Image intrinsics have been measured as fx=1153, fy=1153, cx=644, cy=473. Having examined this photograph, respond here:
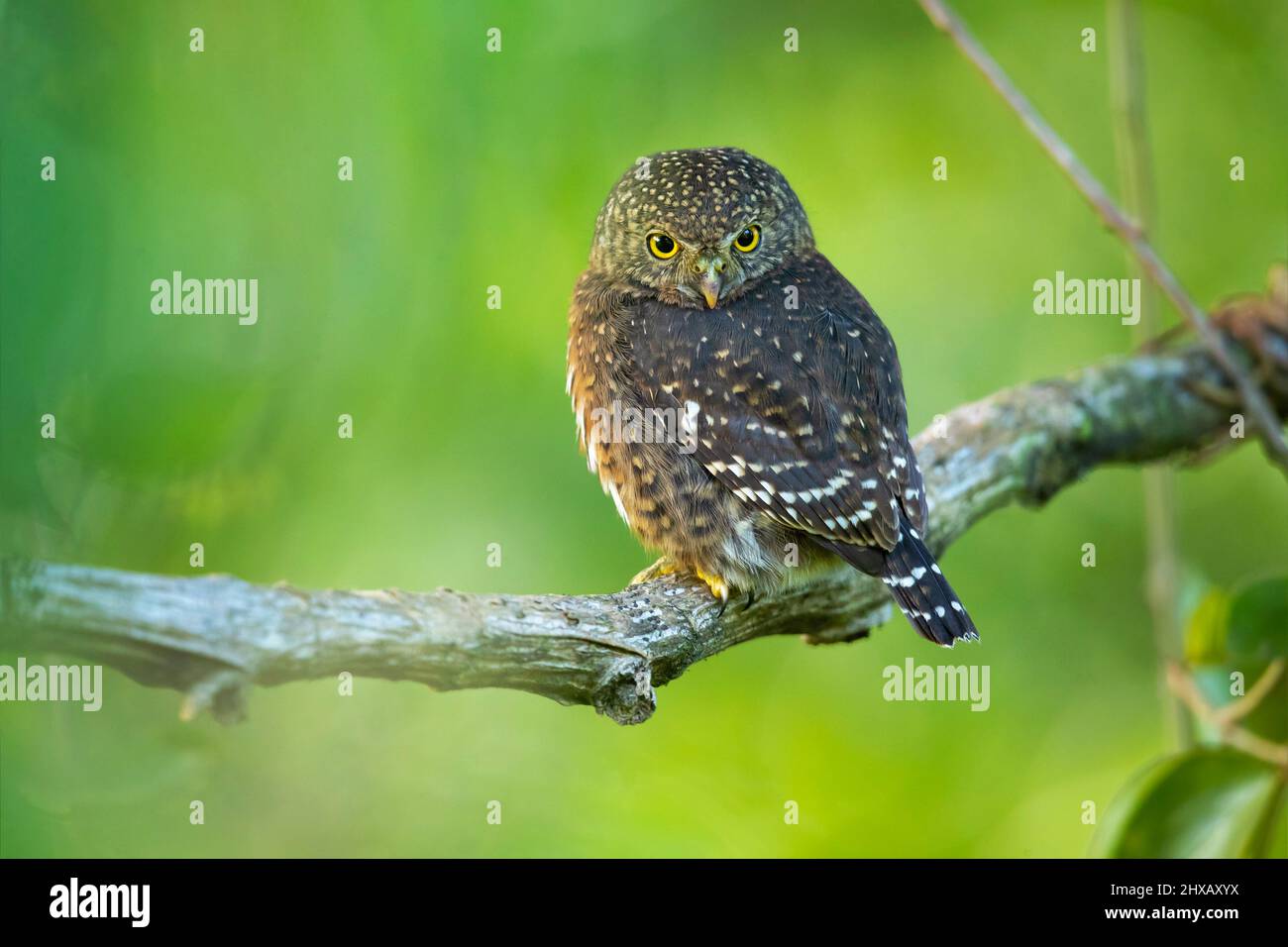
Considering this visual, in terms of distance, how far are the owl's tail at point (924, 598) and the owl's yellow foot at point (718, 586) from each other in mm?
437

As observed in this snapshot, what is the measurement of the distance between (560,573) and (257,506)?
5.59 ft

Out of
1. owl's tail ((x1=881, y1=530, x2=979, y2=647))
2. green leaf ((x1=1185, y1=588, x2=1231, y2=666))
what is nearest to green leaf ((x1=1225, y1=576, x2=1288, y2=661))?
green leaf ((x1=1185, y1=588, x2=1231, y2=666))

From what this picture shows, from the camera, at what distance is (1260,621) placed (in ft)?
10.7

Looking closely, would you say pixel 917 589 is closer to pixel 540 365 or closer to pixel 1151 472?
pixel 1151 472

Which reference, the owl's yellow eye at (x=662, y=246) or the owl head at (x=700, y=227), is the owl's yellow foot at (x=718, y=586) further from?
the owl's yellow eye at (x=662, y=246)

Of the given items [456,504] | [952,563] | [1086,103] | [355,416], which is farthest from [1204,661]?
[1086,103]

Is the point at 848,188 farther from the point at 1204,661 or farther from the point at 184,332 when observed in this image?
the point at 184,332

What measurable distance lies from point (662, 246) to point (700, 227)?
0.17 m

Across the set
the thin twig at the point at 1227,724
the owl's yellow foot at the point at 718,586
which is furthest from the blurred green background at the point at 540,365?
the thin twig at the point at 1227,724

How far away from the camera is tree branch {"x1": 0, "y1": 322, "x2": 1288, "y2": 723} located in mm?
1719

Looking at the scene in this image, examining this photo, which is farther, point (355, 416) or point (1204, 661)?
point (355, 416)

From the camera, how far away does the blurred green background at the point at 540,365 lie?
2.06m

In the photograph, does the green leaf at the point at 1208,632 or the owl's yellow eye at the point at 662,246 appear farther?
the owl's yellow eye at the point at 662,246

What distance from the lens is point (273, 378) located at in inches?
115
